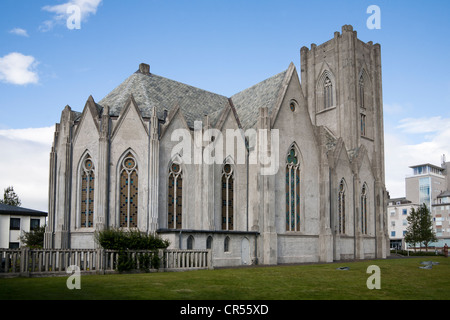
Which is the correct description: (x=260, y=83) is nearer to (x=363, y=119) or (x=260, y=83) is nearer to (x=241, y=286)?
A: (x=363, y=119)

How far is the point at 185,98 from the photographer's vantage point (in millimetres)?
41219

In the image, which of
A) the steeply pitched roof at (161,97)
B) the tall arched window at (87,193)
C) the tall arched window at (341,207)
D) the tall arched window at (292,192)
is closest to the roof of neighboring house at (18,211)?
the steeply pitched roof at (161,97)

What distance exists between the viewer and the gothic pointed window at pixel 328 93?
56219mm

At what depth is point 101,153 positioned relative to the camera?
32.1 m

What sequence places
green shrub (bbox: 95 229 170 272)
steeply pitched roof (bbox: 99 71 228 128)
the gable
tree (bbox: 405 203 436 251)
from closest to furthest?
1. green shrub (bbox: 95 229 170 272)
2. the gable
3. steeply pitched roof (bbox: 99 71 228 128)
4. tree (bbox: 405 203 436 251)

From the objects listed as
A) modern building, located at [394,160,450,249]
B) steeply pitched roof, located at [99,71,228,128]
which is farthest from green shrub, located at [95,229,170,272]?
modern building, located at [394,160,450,249]

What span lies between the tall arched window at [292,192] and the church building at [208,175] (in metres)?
0.09

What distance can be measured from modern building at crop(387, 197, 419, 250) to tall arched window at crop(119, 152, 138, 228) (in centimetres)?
8911

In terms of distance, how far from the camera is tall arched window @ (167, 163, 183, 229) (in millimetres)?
33562

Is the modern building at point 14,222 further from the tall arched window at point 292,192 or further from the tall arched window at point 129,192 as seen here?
the tall arched window at point 292,192

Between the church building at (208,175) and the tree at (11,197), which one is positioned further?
the tree at (11,197)

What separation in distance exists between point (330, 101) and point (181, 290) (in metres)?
45.7

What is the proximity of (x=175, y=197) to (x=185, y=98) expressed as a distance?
36.7 ft

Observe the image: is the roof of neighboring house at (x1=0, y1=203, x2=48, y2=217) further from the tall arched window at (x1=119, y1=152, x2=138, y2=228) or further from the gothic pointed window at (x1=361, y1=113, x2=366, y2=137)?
the gothic pointed window at (x1=361, y1=113, x2=366, y2=137)
